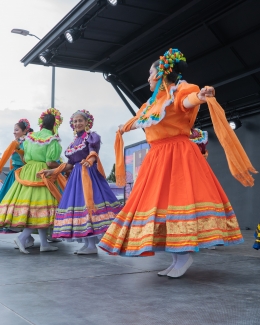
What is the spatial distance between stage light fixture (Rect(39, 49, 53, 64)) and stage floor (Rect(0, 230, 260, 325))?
488cm

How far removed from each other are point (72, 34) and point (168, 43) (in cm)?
150

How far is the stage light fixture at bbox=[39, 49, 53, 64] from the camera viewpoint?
27.6ft

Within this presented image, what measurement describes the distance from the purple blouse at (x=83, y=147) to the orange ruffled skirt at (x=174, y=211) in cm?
147

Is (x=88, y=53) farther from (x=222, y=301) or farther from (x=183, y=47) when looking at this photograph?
(x=222, y=301)

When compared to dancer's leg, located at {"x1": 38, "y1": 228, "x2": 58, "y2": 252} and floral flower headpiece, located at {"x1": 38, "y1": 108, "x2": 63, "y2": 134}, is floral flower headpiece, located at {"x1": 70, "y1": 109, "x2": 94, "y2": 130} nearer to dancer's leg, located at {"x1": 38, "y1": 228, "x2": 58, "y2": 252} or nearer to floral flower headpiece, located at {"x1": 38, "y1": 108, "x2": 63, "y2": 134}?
floral flower headpiece, located at {"x1": 38, "y1": 108, "x2": 63, "y2": 134}

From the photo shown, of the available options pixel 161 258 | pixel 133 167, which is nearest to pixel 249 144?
pixel 133 167

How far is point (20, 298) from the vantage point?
2.64 m

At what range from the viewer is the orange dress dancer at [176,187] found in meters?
3.05

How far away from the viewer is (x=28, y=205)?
16.3ft

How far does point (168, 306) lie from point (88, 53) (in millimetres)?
6712

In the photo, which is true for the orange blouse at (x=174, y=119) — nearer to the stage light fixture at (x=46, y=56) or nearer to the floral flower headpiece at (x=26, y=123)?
the floral flower headpiece at (x=26, y=123)

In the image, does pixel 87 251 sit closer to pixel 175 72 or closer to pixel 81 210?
pixel 81 210

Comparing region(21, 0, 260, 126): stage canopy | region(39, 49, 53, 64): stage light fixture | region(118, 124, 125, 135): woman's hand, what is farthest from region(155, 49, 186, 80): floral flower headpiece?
region(39, 49, 53, 64): stage light fixture

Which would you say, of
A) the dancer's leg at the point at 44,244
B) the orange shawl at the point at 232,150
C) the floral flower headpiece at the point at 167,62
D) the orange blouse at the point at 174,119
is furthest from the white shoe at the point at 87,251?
the orange shawl at the point at 232,150
